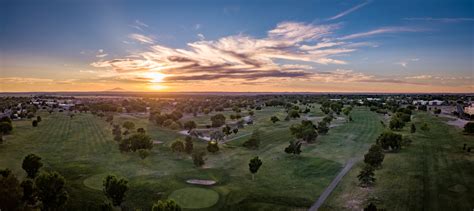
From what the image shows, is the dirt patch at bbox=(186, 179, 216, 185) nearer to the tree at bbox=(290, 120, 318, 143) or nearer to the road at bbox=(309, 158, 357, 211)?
the road at bbox=(309, 158, 357, 211)

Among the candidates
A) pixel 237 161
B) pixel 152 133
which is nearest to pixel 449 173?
pixel 237 161

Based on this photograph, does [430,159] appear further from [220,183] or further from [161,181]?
[161,181]

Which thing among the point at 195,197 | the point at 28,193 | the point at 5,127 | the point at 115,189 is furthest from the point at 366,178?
the point at 5,127

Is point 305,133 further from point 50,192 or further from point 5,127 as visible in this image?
point 5,127

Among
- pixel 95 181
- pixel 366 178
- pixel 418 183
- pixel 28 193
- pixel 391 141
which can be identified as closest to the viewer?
pixel 28 193

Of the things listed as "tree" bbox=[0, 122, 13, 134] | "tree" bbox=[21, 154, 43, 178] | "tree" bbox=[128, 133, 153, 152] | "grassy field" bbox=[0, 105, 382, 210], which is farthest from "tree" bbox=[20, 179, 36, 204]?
"tree" bbox=[0, 122, 13, 134]

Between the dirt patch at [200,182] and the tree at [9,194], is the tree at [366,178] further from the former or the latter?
the tree at [9,194]
